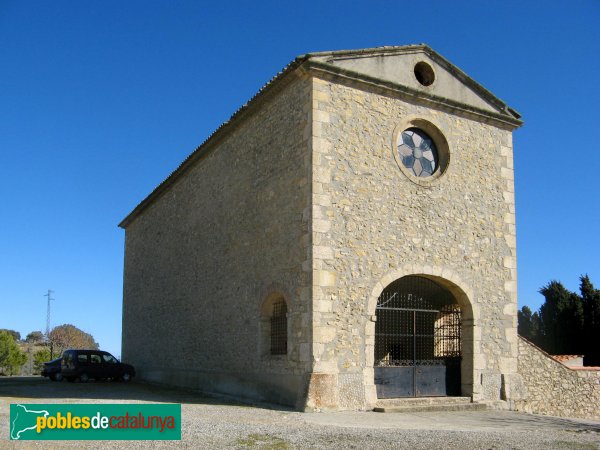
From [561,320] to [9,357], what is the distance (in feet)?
94.7

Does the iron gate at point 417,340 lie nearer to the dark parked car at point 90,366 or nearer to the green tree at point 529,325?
the dark parked car at point 90,366

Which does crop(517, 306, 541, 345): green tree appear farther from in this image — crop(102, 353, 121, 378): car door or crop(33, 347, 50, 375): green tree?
crop(33, 347, 50, 375): green tree

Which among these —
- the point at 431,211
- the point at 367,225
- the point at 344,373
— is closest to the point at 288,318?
the point at 344,373

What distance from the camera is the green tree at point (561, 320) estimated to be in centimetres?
2511

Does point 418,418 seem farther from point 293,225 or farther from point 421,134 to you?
point 421,134

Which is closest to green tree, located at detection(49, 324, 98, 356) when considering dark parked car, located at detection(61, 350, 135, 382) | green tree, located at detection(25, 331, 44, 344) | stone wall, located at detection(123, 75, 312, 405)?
green tree, located at detection(25, 331, 44, 344)

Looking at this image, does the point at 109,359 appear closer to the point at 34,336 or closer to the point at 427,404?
the point at 427,404

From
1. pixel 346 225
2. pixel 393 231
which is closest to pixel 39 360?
pixel 346 225

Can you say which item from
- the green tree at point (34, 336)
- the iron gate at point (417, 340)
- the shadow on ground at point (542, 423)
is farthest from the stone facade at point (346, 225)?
the green tree at point (34, 336)

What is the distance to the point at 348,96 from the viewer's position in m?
12.9

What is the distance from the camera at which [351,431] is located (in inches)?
357

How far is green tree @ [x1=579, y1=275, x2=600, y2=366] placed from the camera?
23.9m

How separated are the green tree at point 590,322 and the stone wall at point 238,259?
15684 millimetres

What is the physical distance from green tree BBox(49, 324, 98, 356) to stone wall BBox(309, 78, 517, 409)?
4018 cm
